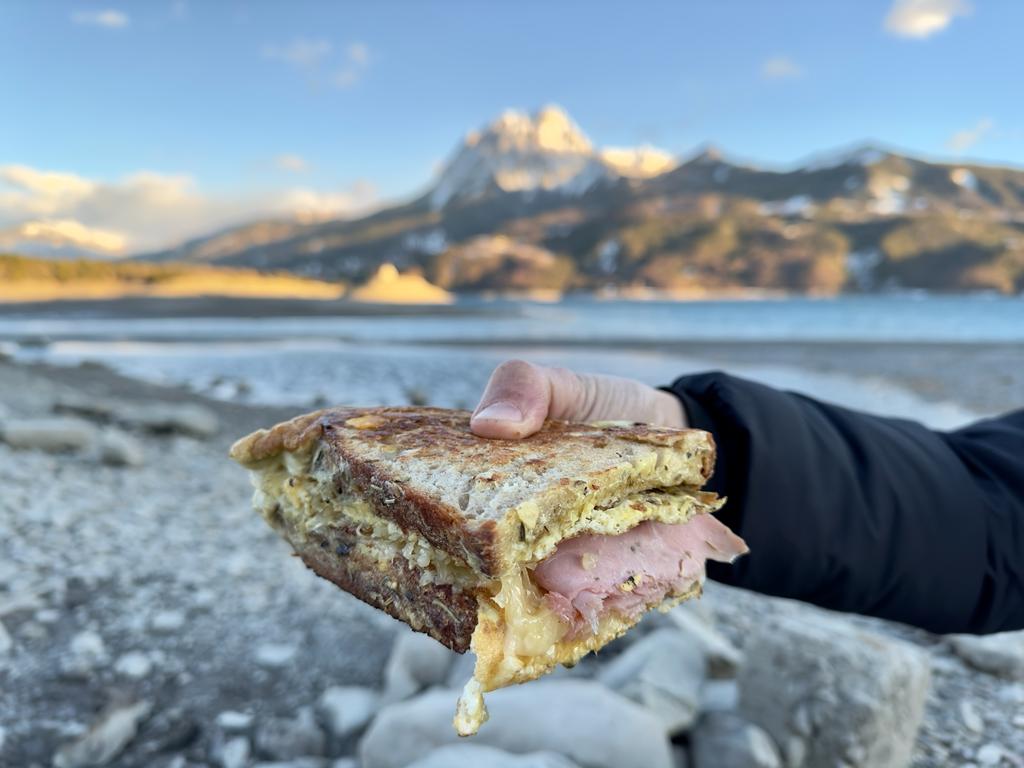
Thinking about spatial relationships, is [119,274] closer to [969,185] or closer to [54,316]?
[54,316]

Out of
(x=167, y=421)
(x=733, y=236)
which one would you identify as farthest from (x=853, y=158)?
(x=167, y=421)

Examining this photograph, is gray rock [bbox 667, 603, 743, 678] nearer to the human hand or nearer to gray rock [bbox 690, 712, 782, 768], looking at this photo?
gray rock [bbox 690, 712, 782, 768]

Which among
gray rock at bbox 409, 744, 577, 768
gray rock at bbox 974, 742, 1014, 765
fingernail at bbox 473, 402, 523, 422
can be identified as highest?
fingernail at bbox 473, 402, 523, 422

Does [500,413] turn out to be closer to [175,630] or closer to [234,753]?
[234,753]

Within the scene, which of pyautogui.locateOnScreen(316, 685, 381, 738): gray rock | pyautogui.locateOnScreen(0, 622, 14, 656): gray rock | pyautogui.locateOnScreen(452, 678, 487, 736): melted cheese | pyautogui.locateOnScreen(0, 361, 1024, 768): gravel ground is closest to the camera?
pyautogui.locateOnScreen(452, 678, 487, 736): melted cheese

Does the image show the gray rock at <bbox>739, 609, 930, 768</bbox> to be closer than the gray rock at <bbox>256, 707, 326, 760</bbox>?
Yes

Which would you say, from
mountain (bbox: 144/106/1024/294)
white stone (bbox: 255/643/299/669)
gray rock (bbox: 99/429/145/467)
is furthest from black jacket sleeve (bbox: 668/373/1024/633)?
mountain (bbox: 144/106/1024/294)
